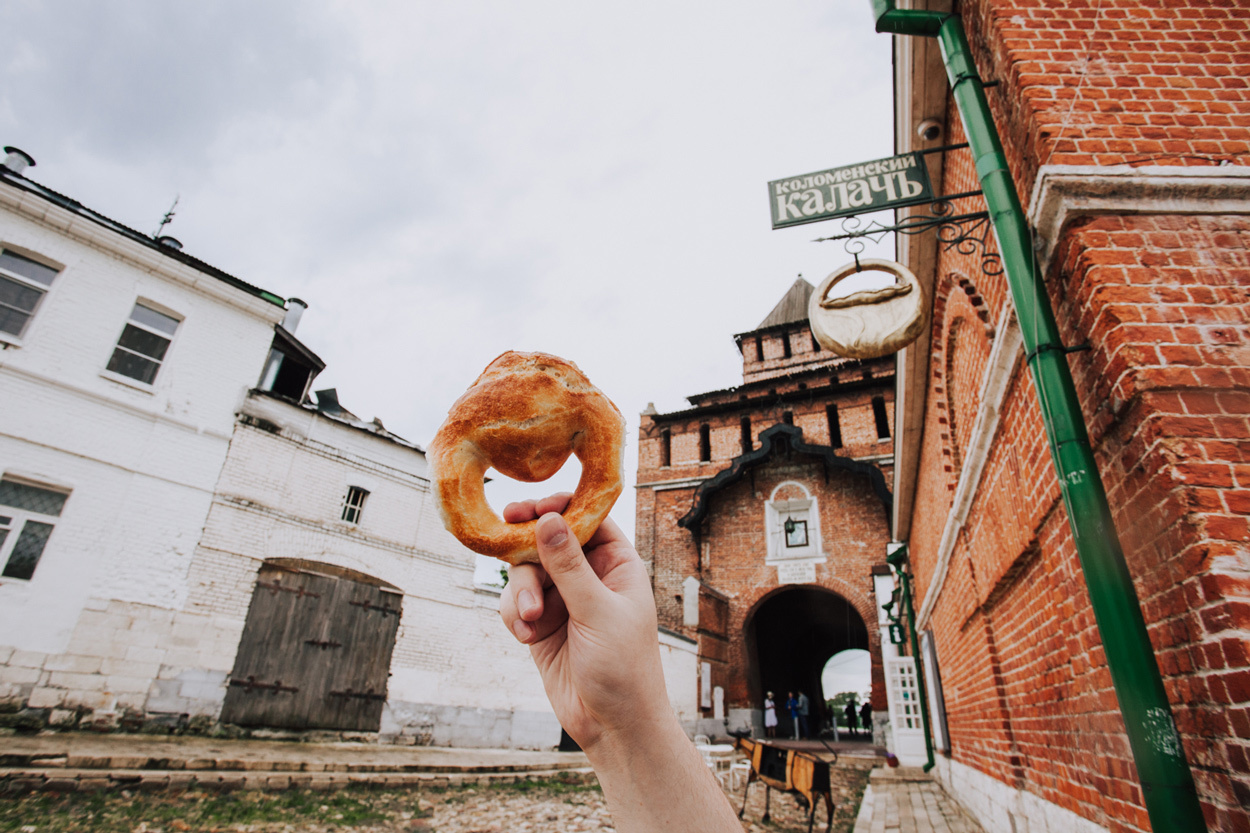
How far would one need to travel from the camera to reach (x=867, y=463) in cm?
1781

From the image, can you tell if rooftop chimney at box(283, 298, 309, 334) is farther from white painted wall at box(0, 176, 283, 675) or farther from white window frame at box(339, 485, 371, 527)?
white window frame at box(339, 485, 371, 527)

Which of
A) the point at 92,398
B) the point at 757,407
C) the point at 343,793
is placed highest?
the point at 757,407

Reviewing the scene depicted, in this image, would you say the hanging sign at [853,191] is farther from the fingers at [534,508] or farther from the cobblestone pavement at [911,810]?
the cobblestone pavement at [911,810]

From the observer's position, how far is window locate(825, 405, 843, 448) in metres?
20.0

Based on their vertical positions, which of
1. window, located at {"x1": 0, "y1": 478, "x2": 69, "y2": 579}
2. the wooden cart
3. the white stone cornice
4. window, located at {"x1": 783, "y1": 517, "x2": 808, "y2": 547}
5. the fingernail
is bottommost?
the wooden cart

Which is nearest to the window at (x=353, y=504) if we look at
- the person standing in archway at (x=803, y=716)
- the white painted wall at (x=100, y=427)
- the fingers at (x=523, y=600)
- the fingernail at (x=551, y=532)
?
the white painted wall at (x=100, y=427)

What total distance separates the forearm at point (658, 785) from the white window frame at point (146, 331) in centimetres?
1176

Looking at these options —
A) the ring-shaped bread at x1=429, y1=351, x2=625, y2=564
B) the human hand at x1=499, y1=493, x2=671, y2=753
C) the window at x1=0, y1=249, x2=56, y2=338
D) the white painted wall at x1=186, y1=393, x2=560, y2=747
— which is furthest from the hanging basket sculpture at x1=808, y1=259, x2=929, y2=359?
the window at x1=0, y1=249, x2=56, y2=338

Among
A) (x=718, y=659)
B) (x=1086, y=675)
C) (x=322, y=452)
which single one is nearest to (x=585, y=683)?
(x=1086, y=675)

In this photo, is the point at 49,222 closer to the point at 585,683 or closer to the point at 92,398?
the point at 92,398

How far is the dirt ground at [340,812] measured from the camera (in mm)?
5023

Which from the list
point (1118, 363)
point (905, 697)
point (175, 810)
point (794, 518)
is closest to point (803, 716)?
point (794, 518)

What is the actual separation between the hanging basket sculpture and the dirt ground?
4.34 meters

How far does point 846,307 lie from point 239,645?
432 inches
